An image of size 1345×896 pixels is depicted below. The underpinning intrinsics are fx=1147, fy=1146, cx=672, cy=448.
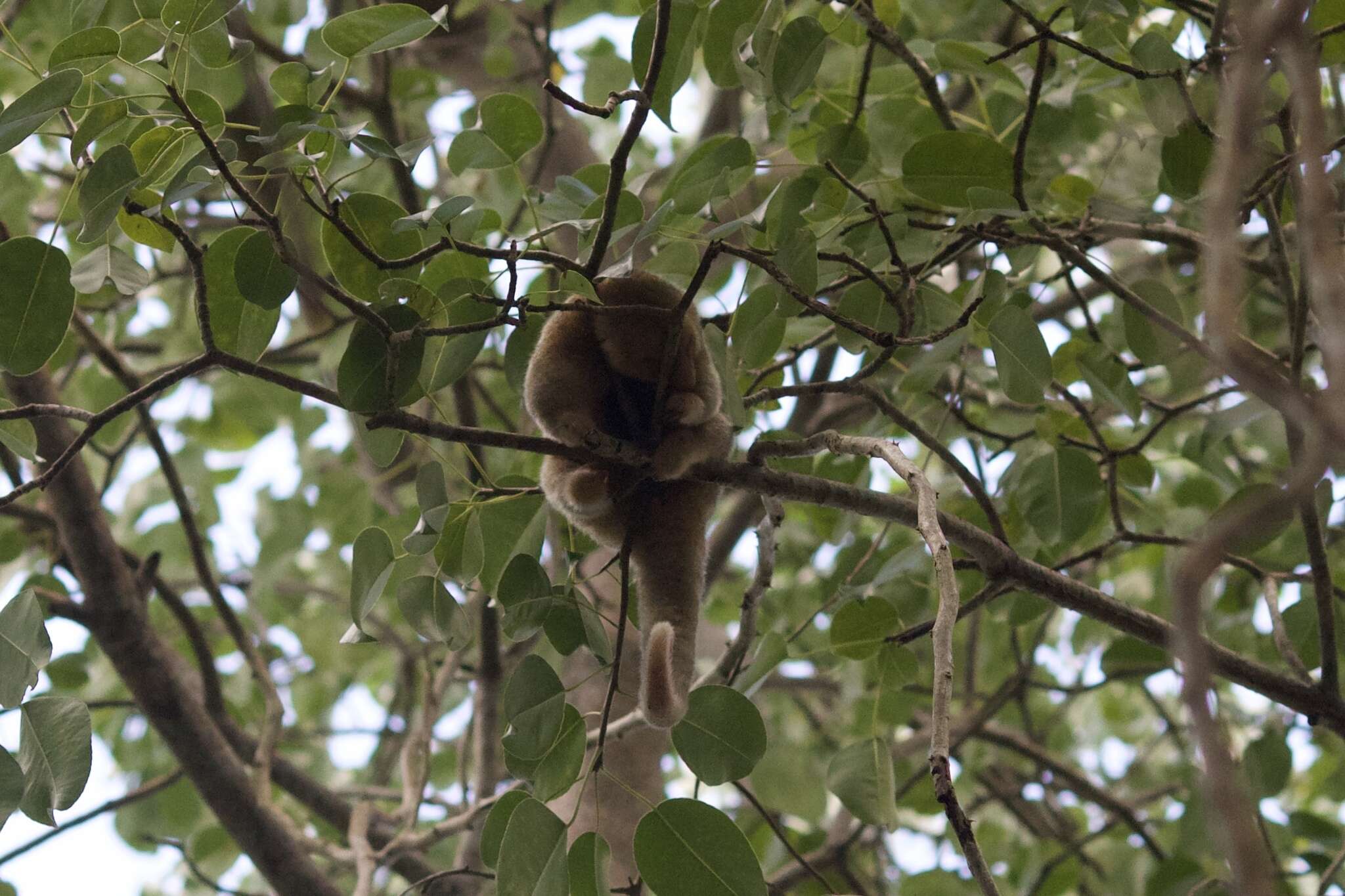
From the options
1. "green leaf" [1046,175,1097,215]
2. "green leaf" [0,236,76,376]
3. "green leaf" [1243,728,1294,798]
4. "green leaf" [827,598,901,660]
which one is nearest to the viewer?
"green leaf" [0,236,76,376]

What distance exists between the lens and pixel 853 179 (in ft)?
8.71

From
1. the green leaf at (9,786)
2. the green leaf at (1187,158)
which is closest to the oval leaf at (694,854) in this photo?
the green leaf at (9,786)

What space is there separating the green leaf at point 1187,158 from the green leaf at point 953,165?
13.8 inches

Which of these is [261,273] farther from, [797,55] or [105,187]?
[797,55]

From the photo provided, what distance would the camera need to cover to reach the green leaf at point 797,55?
7.09 ft

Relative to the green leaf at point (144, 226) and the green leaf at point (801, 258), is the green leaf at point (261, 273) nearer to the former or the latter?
the green leaf at point (144, 226)

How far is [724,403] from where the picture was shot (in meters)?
2.19

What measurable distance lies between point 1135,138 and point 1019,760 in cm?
335

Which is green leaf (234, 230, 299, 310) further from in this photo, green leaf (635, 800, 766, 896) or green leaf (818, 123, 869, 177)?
green leaf (818, 123, 869, 177)

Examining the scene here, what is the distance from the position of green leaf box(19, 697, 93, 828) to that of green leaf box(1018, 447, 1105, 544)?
1910 millimetres

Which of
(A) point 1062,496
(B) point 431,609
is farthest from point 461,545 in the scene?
(A) point 1062,496

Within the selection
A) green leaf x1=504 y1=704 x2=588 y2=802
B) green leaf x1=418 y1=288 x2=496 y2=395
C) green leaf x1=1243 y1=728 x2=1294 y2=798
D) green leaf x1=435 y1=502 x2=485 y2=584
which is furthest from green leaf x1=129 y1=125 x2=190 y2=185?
green leaf x1=1243 y1=728 x2=1294 y2=798

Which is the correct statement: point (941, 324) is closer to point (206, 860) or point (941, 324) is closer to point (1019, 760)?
point (206, 860)

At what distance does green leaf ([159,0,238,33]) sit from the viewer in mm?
1762
